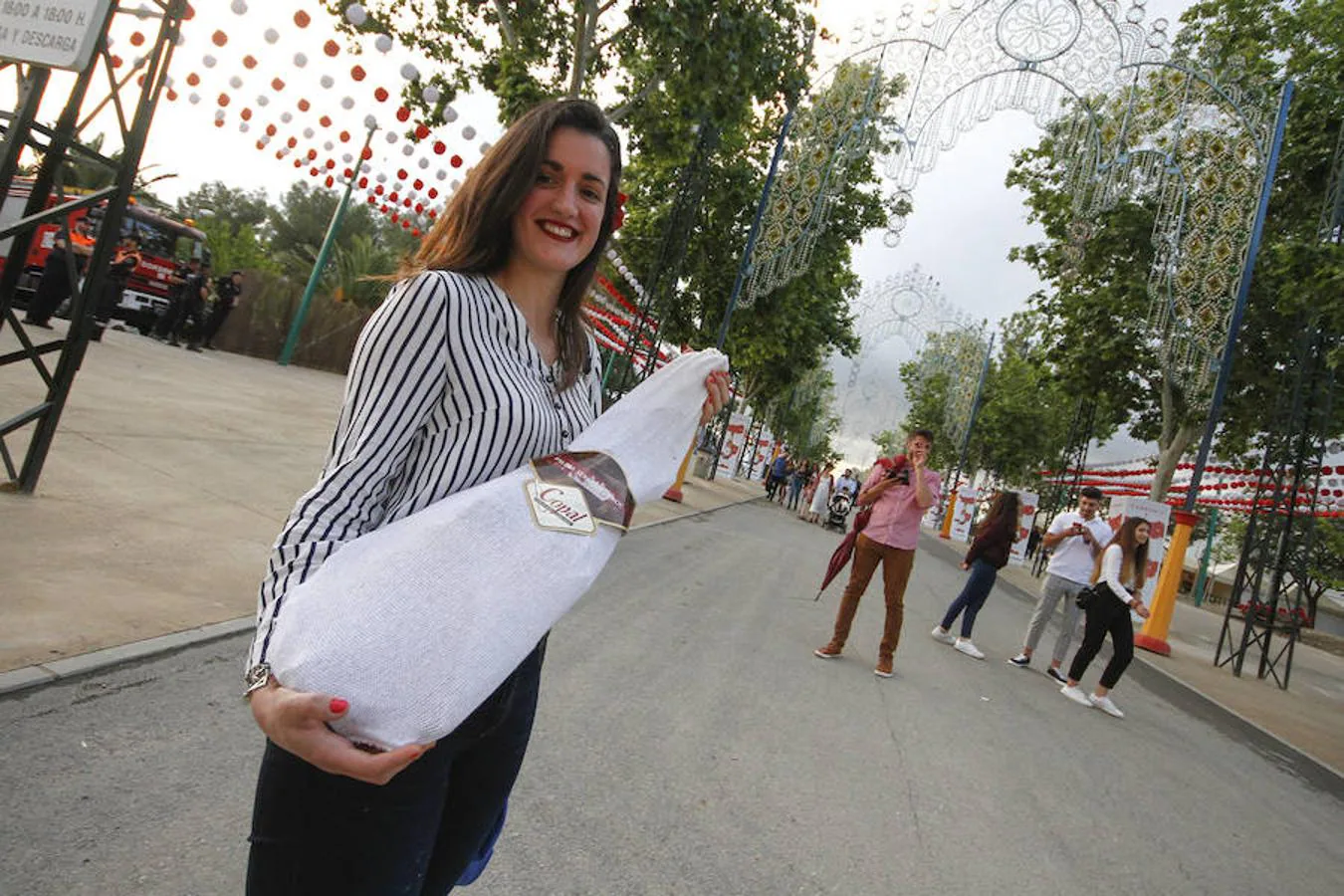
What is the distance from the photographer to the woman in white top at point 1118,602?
689 cm

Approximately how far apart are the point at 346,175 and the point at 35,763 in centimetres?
1737

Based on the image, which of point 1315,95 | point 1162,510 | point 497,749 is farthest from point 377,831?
point 1315,95

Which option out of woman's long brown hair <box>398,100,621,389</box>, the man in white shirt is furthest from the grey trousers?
woman's long brown hair <box>398,100,621,389</box>

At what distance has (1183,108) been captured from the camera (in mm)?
11938

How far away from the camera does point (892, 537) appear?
6539mm

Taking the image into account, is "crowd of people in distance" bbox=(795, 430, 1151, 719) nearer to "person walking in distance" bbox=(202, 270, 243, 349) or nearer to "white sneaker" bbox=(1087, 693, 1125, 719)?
"white sneaker" bbox=(1087, 693, 1125, 719)

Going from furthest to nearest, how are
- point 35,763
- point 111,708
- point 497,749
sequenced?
point 111,708
point 35,763
point 497,749

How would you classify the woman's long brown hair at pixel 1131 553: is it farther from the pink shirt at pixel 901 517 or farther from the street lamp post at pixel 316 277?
the street lamp post at pixel 316 277

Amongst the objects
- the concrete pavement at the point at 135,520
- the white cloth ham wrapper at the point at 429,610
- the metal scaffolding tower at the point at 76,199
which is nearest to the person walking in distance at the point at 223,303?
the concrete pavement at the point at 135,520

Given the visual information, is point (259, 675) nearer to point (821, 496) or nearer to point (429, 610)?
point (429, 610)

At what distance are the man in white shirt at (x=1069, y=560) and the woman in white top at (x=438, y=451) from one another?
741 cm

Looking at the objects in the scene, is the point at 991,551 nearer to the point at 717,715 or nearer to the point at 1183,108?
the point at 717,715

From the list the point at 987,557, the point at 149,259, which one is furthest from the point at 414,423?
the point at 149,259

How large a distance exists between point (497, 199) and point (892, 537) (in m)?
5.61
